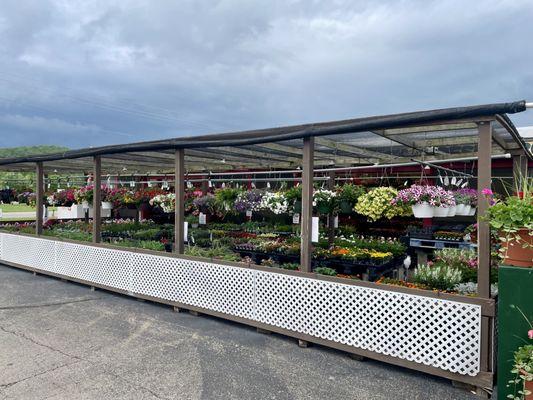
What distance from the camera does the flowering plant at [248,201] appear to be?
796cm

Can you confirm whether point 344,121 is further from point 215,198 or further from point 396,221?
point 396,221

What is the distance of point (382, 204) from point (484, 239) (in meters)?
2.11

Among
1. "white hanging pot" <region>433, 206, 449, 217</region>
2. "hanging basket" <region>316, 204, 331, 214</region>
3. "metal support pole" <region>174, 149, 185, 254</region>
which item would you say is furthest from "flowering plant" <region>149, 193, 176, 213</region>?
"white hanging pot" <region>433, 206, 449, 217</region>

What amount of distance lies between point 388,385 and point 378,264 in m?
2.77

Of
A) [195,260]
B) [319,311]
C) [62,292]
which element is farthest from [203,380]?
[62,292]

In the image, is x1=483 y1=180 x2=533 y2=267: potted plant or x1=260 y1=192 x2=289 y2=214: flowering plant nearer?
x1=483 y1=180 x2=533 y2=267: potted plant

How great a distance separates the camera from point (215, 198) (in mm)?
8711

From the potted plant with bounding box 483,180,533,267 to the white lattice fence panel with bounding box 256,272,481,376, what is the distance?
2.71 feet

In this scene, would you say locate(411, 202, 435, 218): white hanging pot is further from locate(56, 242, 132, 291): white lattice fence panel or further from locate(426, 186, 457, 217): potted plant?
locate(56, 242, 132, 291): white lattice fence panel

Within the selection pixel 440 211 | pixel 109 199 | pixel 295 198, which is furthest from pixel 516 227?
pixel 109 199

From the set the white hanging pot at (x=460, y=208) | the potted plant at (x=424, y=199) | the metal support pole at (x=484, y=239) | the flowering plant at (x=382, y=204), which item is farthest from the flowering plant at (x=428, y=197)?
the metal support pole at (x=484, y=239)

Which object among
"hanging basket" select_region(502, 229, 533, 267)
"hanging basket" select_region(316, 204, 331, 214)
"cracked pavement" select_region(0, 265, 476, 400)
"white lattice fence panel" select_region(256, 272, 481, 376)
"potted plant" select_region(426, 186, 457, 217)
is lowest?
"cracked pavement" select_region(0, 265, 476, 400)

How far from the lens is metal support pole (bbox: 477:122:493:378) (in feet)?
11.4

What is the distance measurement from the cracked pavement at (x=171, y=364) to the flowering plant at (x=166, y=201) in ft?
13.0
